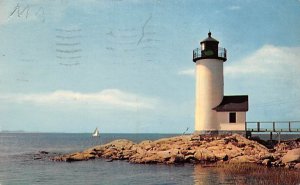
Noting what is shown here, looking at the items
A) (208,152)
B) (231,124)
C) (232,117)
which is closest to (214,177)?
(208,152)

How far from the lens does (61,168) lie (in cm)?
3288

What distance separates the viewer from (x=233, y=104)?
3700cm

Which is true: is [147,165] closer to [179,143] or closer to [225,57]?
[179,143]

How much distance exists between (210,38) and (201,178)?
57.2 feet

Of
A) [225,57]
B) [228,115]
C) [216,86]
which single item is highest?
[225,57]

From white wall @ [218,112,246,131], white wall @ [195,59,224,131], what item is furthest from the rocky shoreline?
white wall @ [195,59,224,131]

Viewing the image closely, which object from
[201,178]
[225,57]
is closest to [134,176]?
[201,178]

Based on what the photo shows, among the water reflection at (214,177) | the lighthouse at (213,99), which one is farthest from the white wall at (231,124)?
the water reflection at (214,177)

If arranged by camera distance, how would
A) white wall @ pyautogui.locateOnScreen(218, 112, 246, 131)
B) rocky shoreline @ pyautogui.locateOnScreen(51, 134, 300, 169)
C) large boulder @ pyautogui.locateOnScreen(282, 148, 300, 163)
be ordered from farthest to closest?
white wall @ pyautogui.locateOnScreen(218, 112, 246, 131)
rocky shoreline @ pyautogui.locateOnScreen(51, 134, 300, 169)
large boulder @ pyautogui.locateOnScreen(282, 148, 300, 163)

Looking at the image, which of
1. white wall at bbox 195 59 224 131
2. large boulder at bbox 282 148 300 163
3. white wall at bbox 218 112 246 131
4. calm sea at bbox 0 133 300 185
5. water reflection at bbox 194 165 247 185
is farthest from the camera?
white wall at bbox 195 59 224 131

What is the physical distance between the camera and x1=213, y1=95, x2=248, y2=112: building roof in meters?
36.5

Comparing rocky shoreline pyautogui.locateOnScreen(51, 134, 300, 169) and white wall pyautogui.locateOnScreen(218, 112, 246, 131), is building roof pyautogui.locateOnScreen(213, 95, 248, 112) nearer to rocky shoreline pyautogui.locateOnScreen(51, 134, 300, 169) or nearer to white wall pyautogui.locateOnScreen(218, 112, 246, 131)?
white wall pyautogui.locateOnScreen(218, 112, 246, 131)

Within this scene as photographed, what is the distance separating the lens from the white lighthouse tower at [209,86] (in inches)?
1469

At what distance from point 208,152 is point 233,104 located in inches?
275
